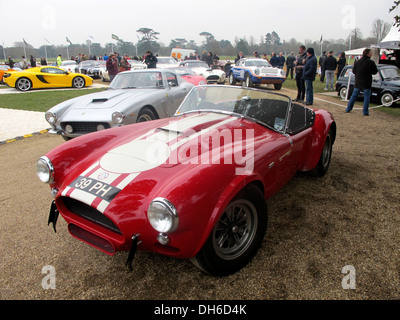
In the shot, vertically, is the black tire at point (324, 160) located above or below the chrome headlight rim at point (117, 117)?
below

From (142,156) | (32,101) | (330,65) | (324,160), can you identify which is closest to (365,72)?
(330,65)

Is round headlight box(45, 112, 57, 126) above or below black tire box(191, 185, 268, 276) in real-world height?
above

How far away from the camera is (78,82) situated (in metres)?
14.8

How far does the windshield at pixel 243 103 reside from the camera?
313 cm

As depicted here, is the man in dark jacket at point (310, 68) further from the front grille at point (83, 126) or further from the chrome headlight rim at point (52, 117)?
the chrome headlight rim at point (52, 117)

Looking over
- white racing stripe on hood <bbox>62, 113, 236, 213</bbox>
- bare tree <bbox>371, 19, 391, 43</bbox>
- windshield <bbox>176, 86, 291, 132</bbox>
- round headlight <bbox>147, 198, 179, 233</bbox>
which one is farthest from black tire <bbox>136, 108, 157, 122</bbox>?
bare tree <bbox>371, 19, 391, 43</bbox>

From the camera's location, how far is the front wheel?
579 inches

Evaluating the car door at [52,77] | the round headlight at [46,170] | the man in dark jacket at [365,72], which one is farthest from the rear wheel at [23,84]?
the man in dark jacket at [365,72]

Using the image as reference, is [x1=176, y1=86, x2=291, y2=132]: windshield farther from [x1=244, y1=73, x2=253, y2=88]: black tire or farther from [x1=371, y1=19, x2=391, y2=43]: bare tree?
[x1=371, y1=19, x2=391, y2=43]: bare tree

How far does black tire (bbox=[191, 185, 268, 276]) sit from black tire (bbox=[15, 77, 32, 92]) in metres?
14.9

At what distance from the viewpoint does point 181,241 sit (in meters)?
1.84

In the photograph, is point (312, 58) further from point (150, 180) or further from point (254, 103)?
point (150, 180)
